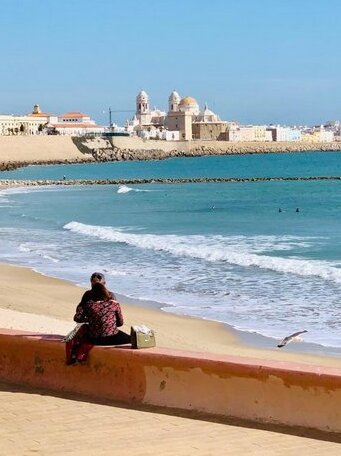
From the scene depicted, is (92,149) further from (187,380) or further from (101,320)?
(187,380)

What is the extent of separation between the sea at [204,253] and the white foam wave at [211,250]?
24mm

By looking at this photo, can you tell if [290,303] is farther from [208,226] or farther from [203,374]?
[208,226]

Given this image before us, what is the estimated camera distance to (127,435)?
237 inches

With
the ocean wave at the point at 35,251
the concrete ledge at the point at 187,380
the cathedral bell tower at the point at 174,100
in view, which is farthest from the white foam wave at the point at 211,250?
the cathedral bell tower at the point at 174,100

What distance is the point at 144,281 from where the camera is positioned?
16.8m

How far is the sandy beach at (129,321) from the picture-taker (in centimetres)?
1054

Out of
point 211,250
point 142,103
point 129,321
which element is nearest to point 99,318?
point 129,321

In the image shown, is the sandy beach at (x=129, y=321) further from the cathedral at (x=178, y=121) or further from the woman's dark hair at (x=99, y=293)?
the cathedral at (x=178, y=121)

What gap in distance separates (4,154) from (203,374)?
372 ft

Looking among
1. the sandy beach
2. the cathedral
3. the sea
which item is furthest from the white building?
the sandy beach

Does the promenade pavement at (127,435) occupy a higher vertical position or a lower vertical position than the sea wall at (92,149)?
lower

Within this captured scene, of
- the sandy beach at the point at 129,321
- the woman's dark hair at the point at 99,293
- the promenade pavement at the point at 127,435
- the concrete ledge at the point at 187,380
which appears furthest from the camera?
the sandy beach at the point at 129,321

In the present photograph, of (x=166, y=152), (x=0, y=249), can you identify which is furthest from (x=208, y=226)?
(x=166, y=152)

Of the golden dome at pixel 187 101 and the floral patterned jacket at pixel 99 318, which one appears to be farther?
the golden dome at pixel 187 101
